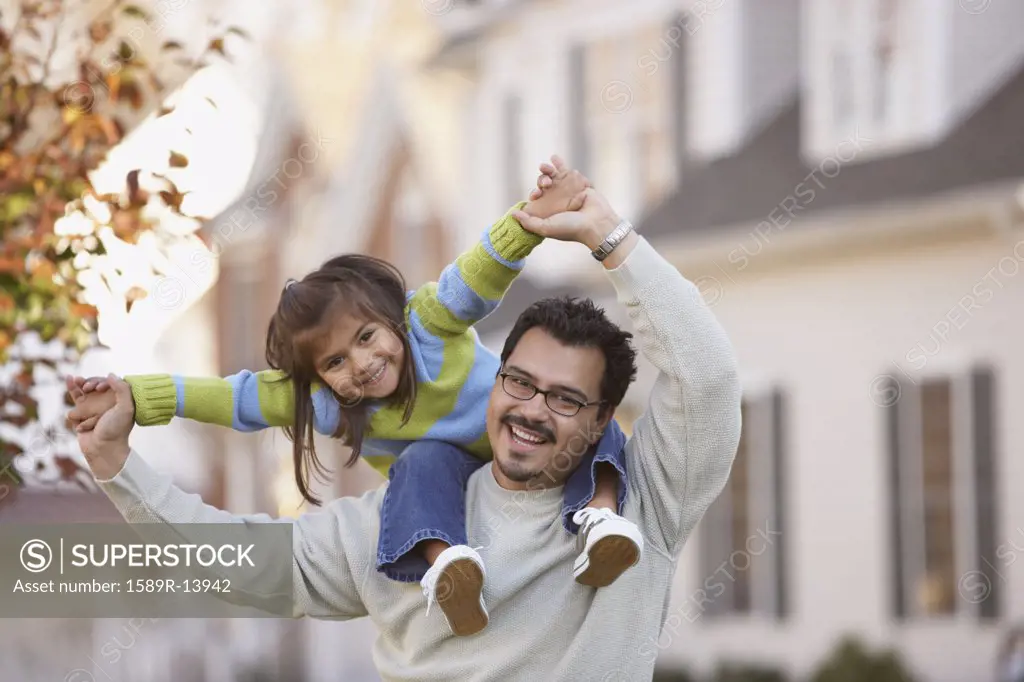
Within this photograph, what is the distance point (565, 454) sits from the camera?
11.6ft

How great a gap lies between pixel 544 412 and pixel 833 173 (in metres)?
9.53

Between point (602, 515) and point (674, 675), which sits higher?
point (602, 515)

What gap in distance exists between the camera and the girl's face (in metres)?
3.66

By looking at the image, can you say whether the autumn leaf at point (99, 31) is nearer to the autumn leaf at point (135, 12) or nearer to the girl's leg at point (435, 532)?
the autumn leaf at point (135, 12)

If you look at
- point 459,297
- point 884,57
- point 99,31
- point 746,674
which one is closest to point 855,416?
point 746,674

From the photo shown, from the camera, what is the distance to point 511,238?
3.52 m

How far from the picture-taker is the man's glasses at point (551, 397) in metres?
3.47

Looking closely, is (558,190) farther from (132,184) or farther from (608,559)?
(132,184)

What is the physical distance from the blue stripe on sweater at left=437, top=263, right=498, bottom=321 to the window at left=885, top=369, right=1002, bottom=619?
802 centimetres

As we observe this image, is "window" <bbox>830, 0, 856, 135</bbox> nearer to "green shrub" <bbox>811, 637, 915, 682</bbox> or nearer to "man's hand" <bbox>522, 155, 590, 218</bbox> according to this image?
"green shrub" <bbox>811, 637, 915, 682</bbox>

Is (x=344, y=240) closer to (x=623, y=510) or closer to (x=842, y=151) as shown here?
(x=842, y=151)

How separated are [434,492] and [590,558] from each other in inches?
17.9

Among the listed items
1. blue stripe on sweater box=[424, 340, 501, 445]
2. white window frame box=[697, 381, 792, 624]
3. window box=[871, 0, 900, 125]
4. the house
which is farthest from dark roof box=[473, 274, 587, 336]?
blue stripe on sweater box=[424, 340, 501, 445]

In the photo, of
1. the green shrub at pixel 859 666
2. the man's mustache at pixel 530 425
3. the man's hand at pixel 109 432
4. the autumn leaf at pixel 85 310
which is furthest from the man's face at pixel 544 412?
the green shrub at pixel 859 666
